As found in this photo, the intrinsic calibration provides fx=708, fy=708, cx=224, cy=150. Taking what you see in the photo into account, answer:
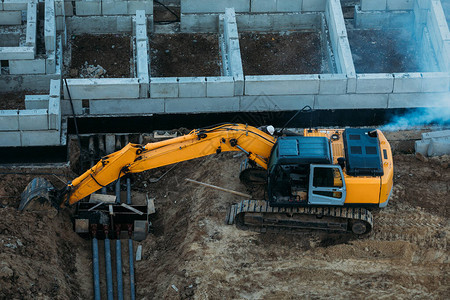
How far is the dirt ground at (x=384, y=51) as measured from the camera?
64.5 feet

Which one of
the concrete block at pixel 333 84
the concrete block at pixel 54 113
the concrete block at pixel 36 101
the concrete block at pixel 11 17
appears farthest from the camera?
the concrete block at pixel 11 17

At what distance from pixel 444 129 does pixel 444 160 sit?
159cm

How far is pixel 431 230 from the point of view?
14.6 metres

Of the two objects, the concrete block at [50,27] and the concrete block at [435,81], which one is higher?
the concrete block at [50,27]

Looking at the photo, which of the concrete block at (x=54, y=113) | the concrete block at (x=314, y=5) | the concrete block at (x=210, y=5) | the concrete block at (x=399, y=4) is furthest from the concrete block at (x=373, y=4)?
the concrete block at (x=54, y=113)

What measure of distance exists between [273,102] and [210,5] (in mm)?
3997

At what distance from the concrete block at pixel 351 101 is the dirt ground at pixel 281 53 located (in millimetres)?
1600

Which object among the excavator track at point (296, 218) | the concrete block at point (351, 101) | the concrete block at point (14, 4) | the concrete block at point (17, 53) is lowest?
the excavator track at point (296, 218)

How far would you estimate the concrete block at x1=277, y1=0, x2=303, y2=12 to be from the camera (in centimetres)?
2025

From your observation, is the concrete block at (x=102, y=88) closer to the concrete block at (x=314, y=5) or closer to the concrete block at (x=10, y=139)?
the concrete block at (x=10, y=139)

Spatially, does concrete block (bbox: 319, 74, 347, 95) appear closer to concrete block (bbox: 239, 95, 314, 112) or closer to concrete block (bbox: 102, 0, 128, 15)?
concrete block (bbox: 239, 95, 314, 112)

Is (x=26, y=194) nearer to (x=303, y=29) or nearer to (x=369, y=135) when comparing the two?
(x=369, y=135)

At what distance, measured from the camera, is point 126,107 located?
17578mm

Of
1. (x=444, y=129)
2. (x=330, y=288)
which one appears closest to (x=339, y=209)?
(x=330, y=288)
